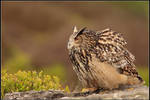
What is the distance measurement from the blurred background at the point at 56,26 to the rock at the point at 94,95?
1363 centimetres

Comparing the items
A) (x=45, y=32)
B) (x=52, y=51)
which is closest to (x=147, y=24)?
(x=45, y=32)

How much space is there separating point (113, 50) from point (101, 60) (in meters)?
0.25

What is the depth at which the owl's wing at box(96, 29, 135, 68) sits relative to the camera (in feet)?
20.9

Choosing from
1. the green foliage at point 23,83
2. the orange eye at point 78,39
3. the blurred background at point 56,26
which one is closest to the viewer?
the orange eye at point 78,39

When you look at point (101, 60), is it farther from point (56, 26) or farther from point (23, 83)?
point (56, 26)

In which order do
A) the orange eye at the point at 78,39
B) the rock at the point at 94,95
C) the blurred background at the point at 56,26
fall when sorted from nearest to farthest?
the rock at the point at 94,95
the orange eye at the point at 78,39
the blurred background at the point at 56,26

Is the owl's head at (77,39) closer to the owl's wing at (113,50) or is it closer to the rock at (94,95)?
the owl's wing at (113,50)

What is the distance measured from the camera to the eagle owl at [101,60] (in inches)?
248

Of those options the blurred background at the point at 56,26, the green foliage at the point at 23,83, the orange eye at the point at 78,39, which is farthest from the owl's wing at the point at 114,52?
the blurred background at the point at 56,26

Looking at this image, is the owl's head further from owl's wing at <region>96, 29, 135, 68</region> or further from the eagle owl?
owl's wing at <region>96, 29, 135, 68</region>

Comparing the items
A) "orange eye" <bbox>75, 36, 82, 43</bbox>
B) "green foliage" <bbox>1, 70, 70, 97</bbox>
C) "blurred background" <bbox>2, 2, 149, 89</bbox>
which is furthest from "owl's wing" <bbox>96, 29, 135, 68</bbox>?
"blurred background" <bbox>2, 2, 149, 89</bbox>

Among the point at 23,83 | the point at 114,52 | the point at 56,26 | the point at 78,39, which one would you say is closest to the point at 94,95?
the point at 114,52

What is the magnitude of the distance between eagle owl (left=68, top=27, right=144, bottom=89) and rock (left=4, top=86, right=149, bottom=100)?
0.57 feet

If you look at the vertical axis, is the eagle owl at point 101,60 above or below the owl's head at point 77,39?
below
